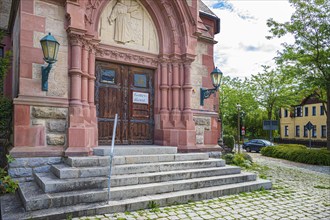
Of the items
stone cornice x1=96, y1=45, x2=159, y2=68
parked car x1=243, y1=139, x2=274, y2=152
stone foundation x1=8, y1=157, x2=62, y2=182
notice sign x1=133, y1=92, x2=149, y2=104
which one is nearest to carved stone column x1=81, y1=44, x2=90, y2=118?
stone cornice x1=96, y1=45, x2=159, y2=68

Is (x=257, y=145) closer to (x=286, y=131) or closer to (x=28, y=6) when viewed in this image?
(x=286, y=131)

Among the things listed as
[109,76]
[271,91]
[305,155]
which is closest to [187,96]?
[109,76]

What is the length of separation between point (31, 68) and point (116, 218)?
3769 millimetres

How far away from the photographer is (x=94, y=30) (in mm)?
6797

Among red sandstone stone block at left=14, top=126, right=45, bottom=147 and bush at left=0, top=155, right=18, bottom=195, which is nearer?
bush at left=0, top=155, right=18, bottom=195

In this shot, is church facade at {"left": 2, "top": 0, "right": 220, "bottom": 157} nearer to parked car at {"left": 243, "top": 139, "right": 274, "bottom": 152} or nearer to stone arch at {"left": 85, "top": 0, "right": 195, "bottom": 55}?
stone arch at {"left": 85, "top": 0, "right": 195, "bottom": 55}

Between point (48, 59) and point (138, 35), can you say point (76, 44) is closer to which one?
point (48, 59)

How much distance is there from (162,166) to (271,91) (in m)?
28.6

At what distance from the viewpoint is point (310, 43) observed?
16.0 m

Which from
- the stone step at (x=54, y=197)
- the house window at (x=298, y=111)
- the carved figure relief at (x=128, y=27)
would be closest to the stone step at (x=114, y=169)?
the stone step at (x=54, y=197)

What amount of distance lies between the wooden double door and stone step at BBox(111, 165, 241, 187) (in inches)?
85.8

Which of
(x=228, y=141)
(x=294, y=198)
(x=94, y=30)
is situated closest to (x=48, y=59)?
(x=94, y=30)

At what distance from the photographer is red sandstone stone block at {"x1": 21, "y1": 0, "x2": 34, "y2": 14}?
5.86 metres

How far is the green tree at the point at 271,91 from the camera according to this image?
30375 millimetres
